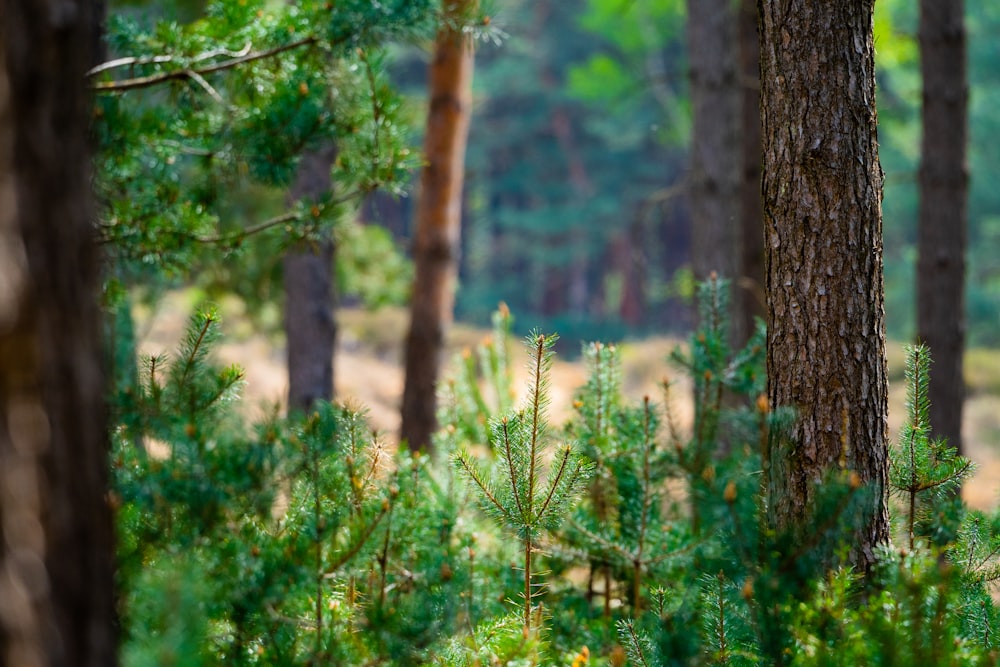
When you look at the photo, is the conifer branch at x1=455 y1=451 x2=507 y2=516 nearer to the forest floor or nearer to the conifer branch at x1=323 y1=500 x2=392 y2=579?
the conifer branch at x1=323 y1=500 x2=392 y2=579

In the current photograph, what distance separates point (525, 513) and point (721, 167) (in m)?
4.89

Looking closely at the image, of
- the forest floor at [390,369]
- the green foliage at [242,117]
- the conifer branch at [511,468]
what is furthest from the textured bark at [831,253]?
the forest floor at [390,369]

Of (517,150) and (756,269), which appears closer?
(756,269)

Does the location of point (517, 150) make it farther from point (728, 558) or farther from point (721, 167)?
point (728, 558)

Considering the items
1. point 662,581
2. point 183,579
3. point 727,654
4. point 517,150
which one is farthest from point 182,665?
point 517,150

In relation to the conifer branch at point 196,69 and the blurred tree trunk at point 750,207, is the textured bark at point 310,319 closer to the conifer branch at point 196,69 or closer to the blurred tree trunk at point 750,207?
the blurred tree trunk at point 750,207

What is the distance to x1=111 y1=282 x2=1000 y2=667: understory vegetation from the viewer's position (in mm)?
1972

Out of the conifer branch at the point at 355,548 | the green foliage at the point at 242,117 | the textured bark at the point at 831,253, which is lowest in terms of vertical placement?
the conifer branch at the point at 355,548

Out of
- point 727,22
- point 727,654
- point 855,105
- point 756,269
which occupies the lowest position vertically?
point 727,654

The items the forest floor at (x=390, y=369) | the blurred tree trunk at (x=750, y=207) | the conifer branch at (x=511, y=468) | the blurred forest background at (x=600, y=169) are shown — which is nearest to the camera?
the conifer branch at (x=511, y=468)

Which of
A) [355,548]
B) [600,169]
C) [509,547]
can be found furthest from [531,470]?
[600,169]

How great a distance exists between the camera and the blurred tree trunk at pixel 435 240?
7020mm

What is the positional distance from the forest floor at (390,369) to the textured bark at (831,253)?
25.4 feet

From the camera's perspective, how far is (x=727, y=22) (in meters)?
6.82
